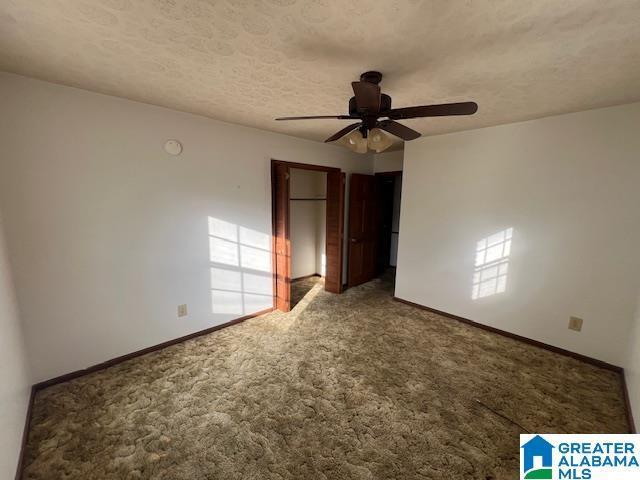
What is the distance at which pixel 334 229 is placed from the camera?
4.21 meters

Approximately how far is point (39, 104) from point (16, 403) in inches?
79.1

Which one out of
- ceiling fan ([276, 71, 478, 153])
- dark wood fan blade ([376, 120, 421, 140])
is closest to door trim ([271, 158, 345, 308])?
ceiling fan ([276, 71, 478, 153])

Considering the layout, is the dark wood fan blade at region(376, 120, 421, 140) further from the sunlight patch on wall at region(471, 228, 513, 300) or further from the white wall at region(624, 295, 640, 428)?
the white wall at region(624, 295, 640, 428)

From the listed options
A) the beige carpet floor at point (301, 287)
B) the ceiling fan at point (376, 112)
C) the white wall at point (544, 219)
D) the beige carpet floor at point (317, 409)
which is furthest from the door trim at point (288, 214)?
the ceiling fan at point (376, 112)

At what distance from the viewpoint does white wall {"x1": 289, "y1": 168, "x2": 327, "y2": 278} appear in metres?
4.70

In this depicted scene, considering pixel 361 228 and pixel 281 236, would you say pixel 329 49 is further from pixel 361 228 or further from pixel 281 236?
pixel 361 228

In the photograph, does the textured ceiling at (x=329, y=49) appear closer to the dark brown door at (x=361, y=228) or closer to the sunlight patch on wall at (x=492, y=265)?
the sunlight patch on wall at (x=492, y=265)

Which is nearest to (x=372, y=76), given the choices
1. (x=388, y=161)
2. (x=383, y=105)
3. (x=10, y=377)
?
(x=383, y=105)

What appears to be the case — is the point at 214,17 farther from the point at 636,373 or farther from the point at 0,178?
the point at 636,373

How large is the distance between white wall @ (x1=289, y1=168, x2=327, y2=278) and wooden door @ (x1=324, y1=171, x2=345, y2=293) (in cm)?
76

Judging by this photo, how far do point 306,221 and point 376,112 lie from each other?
11.2 feet

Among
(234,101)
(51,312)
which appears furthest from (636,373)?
(51,312)

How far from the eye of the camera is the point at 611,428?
69.4 inches

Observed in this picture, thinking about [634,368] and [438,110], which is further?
[634,368]
